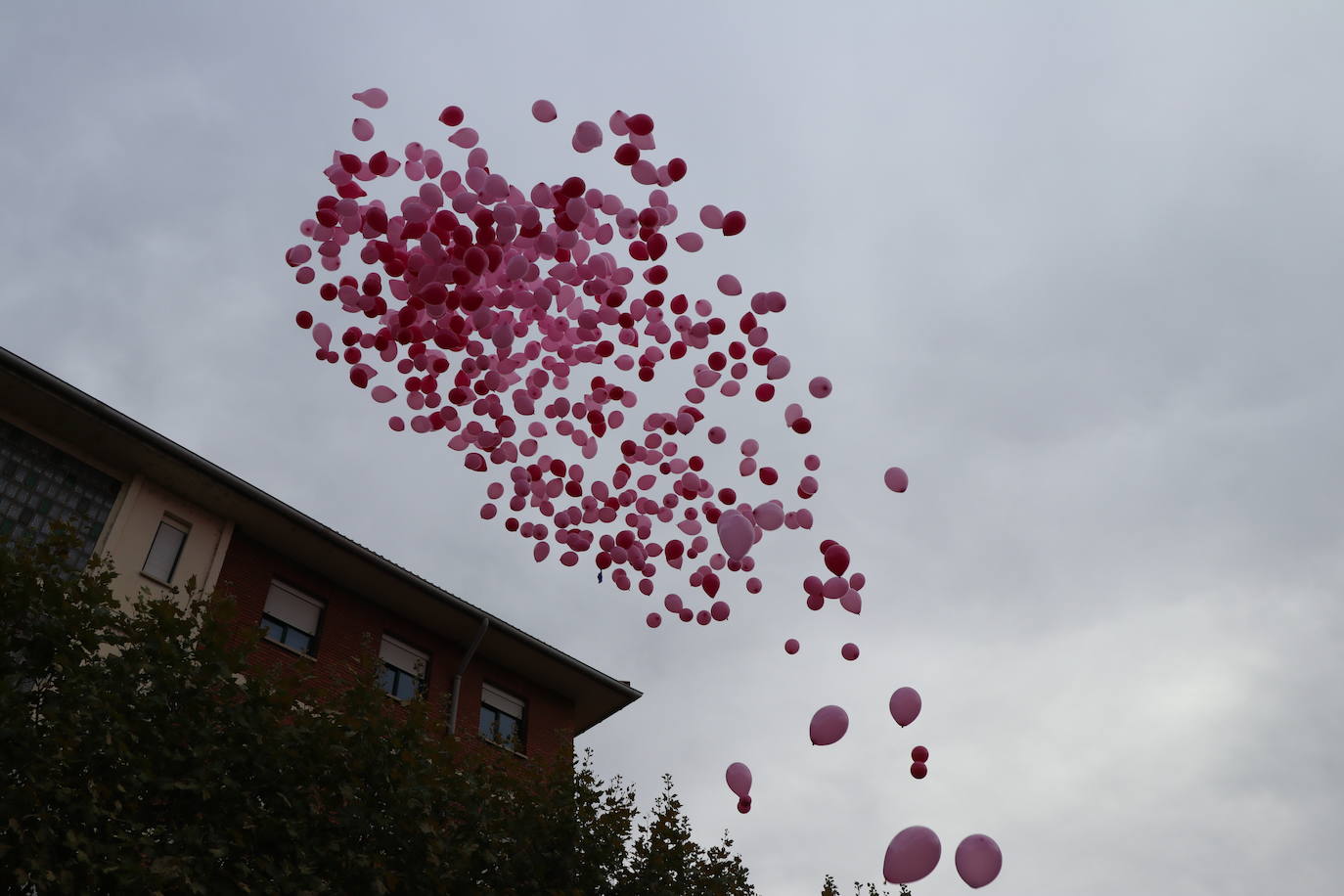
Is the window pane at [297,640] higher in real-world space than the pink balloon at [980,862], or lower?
higher

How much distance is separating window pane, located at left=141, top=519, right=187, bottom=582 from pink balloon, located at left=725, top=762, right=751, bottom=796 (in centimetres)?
793

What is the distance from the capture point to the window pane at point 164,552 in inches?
488

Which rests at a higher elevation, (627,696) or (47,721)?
(627,696)

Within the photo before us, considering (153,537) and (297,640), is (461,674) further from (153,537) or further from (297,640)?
(153,537)

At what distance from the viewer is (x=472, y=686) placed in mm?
15734

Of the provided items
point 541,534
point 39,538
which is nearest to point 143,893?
point 541,534

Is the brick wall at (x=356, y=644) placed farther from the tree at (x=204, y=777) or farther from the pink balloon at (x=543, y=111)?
the pink balloon at (x=543, y=111)

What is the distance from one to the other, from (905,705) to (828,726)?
0.66 m

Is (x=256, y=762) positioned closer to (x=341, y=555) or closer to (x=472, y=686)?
(x=341, y=555)

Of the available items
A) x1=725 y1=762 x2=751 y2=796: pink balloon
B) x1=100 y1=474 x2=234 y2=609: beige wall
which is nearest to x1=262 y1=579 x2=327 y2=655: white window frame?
x1=100 y1=474 x2=234 y2=609: beige wall

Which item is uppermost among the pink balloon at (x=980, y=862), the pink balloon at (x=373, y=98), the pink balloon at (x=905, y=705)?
the pink balloon at (x=373, y=98)

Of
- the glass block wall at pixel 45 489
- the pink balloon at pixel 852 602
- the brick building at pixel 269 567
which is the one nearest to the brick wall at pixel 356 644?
the brick building at pixel 269 567

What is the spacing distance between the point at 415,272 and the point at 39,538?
22.8 feet

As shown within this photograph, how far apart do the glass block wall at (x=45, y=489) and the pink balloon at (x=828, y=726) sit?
8.37 metres
